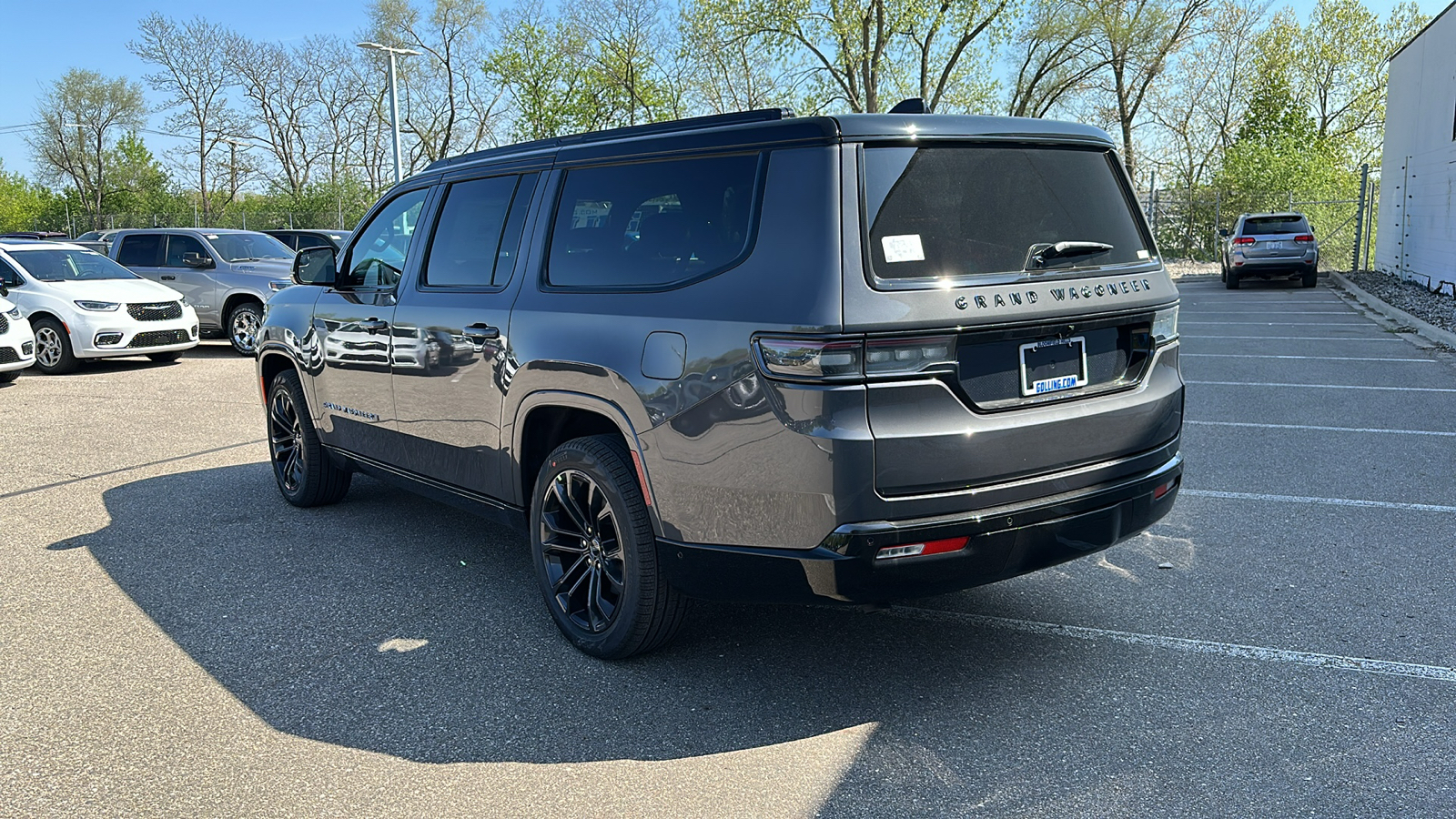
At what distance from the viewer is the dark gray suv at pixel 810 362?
3.11 metres

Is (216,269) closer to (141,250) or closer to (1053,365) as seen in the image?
(141,250)

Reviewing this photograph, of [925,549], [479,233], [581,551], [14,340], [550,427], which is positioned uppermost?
[479,233]

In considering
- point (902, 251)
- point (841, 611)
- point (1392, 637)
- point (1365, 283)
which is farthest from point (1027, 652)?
point (1365, 283)

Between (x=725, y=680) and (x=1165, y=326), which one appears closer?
(x=725, y=680)

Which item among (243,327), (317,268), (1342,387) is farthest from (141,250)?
(1342,387)

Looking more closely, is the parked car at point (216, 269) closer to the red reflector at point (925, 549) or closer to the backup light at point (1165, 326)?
the backup light at point (1165, 326)

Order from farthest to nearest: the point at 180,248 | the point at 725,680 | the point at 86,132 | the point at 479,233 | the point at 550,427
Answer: the point at 86,132 → the point at 180,248 → the point at 479,233 → the point at 550,427 → the point at 725,680

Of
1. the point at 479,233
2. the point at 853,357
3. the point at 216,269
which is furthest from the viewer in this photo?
the point at 216,269

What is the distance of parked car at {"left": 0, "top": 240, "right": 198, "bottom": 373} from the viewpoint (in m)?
13.3

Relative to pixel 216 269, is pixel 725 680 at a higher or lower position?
lower

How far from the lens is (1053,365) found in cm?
346

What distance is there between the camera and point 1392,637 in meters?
3.97

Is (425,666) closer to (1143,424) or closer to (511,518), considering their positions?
(511,518)

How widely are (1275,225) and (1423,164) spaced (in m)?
3.01
